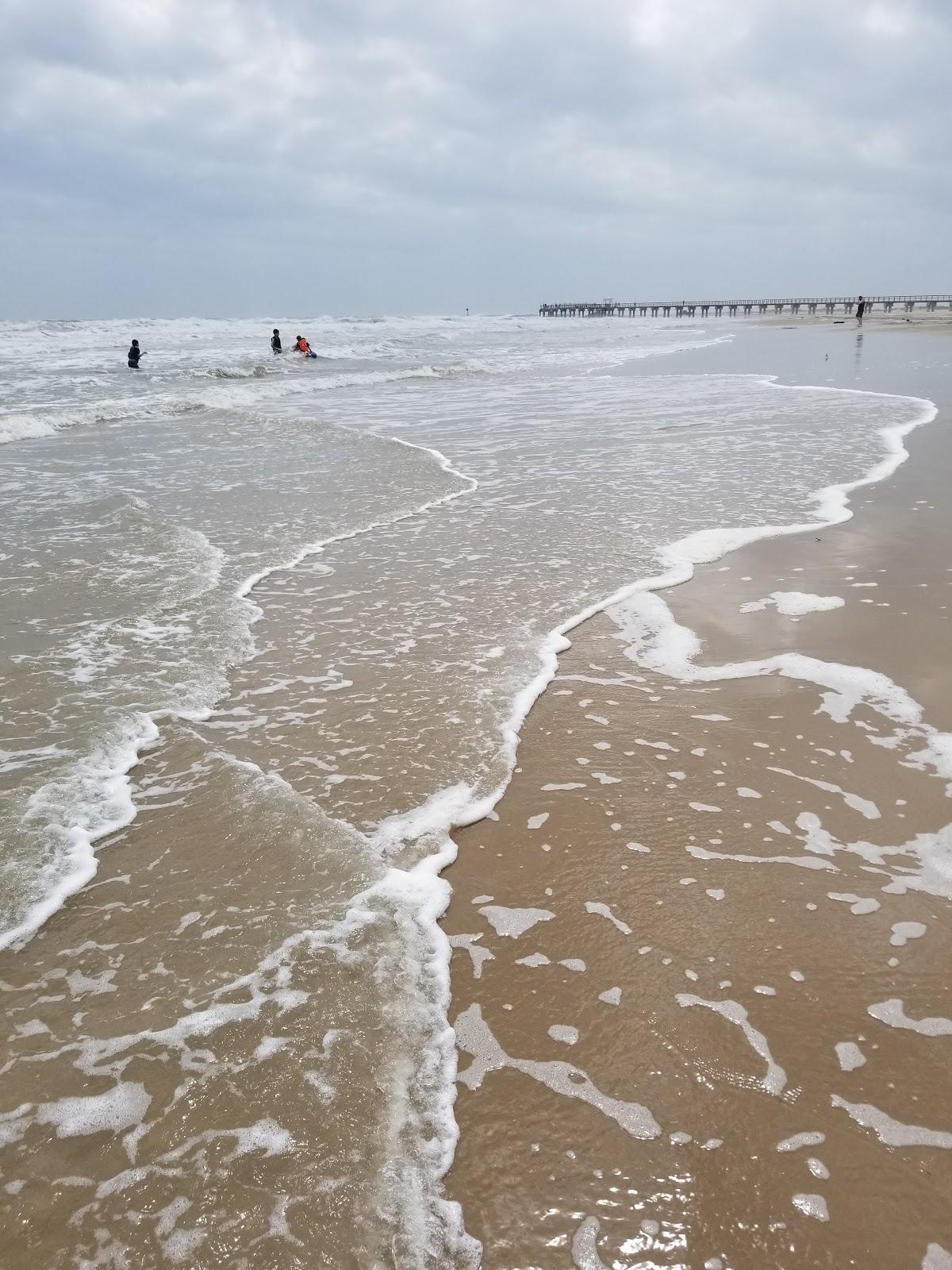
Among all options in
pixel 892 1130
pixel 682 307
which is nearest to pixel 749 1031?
pixel 892 1130

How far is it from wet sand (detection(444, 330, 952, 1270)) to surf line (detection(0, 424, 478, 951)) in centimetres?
162

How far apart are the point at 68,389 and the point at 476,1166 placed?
30.0 m

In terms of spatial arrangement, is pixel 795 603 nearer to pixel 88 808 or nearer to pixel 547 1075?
pixel 547 1075

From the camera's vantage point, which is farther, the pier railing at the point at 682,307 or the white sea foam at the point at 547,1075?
the pier railing at the point at 682,307

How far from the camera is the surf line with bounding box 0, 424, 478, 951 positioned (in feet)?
10.8

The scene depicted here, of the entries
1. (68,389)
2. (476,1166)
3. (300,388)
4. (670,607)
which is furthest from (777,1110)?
(68,389)

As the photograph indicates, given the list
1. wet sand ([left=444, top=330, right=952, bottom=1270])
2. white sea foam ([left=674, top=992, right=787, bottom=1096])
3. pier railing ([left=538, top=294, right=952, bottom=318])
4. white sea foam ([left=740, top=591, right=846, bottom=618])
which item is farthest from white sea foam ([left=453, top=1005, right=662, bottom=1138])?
pier railing ([left=538, top=294, right=952, bottom=318])

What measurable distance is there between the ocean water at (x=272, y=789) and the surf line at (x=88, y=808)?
0.02 metres

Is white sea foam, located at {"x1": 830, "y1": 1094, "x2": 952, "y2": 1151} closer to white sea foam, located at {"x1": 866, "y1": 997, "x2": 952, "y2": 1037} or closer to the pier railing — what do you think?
white sea foam, located at {"x1": 866, "y1": 997, "x2": 952, "y2": 1037}

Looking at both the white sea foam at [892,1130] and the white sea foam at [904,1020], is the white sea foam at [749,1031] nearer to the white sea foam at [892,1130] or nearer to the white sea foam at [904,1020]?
the white sea foam at [892,1130]

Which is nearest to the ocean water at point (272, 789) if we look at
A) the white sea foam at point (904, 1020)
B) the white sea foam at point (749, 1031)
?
the white sea foam at point (749, 1031)

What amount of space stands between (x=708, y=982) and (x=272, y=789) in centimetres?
222

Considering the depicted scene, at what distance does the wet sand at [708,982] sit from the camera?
2113 mm

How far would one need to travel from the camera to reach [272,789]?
4.04m
